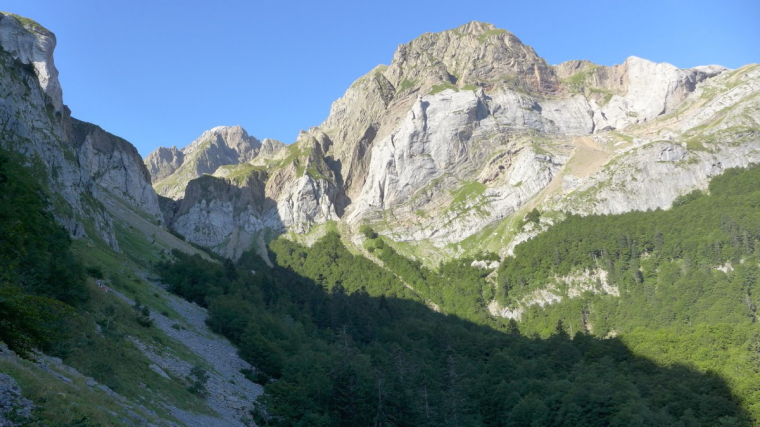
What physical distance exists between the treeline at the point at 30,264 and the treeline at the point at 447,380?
20.4 meters

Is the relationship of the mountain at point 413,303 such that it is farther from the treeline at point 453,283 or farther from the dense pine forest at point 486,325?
the treeline at point 453,283

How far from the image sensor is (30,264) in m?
37.8

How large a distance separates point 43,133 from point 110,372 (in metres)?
68.3

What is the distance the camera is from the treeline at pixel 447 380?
162 feet

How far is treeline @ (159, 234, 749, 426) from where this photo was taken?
49.3 metres

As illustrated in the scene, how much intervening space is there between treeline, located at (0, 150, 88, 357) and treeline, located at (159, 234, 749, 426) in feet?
67.1

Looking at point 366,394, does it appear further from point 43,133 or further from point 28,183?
point 43,133

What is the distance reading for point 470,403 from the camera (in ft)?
200

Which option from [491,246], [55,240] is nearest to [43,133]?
[55,240]

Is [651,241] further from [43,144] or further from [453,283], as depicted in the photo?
[43,144]

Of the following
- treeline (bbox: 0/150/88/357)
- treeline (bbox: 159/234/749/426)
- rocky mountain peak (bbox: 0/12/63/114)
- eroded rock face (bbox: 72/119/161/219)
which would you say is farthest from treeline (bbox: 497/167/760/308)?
rocky mountain peak (bbox: 0/12/63/114)

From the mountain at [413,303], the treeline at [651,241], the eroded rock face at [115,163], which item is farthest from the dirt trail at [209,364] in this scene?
the eroded rock face at [115,163]

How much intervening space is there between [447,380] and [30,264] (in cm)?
5078

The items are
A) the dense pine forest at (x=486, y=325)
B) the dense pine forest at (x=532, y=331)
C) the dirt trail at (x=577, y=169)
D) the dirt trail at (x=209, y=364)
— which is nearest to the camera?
the dirt trail at (x=209, y=364)
